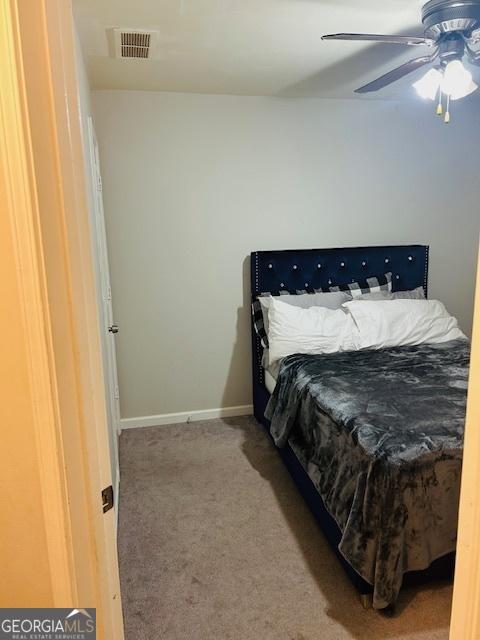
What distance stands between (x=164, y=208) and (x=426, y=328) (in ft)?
6.75

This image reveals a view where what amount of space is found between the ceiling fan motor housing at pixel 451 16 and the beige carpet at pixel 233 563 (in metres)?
2.33

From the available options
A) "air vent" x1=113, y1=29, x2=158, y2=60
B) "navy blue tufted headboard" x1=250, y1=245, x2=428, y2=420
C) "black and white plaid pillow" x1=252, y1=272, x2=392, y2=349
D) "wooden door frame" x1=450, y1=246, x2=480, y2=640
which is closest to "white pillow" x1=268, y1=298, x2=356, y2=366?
"black and white plaid pillow" x1=252, y1=272, x2=392, y2=349

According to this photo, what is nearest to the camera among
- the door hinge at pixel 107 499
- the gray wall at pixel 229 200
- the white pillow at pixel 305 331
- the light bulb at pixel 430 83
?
the door hinge at pixel 107 499

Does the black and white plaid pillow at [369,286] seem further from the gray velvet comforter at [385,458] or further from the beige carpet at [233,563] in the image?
the beige carpet at [233,563]

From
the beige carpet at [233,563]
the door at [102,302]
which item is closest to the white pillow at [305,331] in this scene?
the beige carpet at [233,563]

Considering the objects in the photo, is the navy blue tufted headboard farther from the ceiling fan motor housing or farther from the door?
the ceiling fan motor housing

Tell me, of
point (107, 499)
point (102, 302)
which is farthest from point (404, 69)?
point (107, 499)

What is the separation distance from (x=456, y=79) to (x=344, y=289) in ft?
6.06

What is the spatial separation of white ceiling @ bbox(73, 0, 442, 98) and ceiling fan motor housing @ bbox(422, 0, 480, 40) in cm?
15

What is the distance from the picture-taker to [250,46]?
2.50 meters

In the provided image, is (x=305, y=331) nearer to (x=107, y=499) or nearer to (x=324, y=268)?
(x=324, y=268)

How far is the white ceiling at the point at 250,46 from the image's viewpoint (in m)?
2.05

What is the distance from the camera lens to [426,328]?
10.9 ft

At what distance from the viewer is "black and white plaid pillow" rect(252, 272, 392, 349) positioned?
359 centimetres
